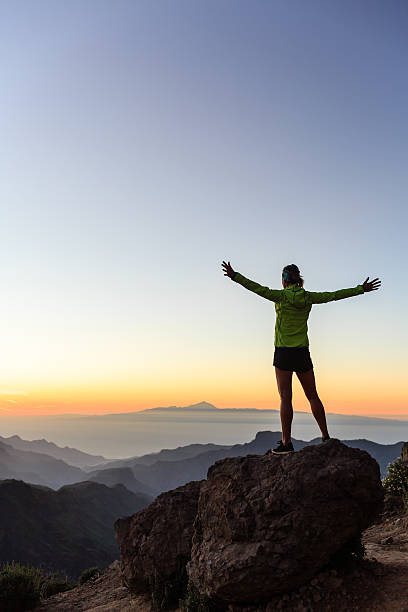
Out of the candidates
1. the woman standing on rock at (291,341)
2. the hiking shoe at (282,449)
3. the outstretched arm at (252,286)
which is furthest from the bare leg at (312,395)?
the outstretched arm at (252,286)

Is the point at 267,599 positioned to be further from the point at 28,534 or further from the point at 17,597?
the point at 28,534

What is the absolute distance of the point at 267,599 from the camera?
6.17 metres

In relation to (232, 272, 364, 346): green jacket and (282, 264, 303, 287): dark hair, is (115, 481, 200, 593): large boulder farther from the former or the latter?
(282, 264, 303, 287): dark hair

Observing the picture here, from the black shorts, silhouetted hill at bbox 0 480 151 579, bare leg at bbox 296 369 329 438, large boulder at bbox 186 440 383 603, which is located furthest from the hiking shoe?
silhouetted hill at bbox 0 480 151 579

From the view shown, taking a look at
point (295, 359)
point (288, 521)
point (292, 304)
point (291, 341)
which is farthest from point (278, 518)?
point (292, 304)

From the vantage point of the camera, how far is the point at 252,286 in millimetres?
7258

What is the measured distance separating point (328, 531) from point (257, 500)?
1.06m

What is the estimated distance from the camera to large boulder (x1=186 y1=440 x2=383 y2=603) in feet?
19.6

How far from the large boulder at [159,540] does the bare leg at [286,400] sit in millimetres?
3176

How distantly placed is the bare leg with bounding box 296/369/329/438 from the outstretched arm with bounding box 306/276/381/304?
3.91ft

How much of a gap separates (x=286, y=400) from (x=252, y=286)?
6.46 ft

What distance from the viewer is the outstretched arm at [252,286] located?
7.22 meters

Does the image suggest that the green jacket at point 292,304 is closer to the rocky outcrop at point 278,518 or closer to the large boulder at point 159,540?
the rocky outcrop at point 278,518

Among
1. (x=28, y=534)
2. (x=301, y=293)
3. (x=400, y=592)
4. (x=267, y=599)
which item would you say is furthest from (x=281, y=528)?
(x=28, y=534)
